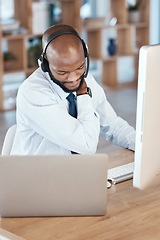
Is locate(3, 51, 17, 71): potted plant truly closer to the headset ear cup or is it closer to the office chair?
the office chair

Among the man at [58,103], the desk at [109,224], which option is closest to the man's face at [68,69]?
the man at [58,103]

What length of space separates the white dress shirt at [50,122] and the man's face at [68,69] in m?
0.06

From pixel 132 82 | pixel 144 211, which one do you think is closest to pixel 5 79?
pixel 132 82

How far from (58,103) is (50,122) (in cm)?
14

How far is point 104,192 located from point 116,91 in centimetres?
532

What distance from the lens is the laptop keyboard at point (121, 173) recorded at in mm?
2018

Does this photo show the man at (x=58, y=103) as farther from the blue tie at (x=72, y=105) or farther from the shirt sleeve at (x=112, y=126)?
the shirt sleeve at (x=112, y=126)

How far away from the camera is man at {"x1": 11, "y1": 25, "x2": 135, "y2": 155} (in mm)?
2066

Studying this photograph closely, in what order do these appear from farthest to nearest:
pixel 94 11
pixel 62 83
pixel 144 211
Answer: pixel 94 11
pixel 62 83
pixel 144 211

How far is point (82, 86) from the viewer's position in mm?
2217

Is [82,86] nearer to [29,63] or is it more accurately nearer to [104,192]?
[104,192]

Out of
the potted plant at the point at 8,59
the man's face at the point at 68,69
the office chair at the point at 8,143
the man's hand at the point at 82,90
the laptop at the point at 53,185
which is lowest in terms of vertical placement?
the potted plant at the point at 8,59

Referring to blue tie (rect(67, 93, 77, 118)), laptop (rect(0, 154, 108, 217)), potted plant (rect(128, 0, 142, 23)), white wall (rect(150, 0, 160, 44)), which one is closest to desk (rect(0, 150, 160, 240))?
laptop (rect(0, 154, 108, 217))

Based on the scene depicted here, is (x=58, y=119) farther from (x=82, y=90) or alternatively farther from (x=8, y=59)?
(x=8, y=59)
